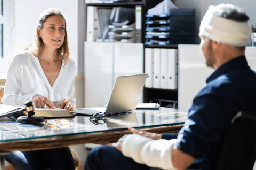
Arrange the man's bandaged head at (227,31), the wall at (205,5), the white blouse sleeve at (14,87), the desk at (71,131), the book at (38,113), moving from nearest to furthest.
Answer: the man's bandaged head at (227,31), the desk at (71,131), the book at (38,113), the white blouse sleeve at (14,87), the wall at (205,5)

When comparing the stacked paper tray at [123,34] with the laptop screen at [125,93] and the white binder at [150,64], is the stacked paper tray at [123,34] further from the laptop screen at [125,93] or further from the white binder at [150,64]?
the laptop screen at [125,93]

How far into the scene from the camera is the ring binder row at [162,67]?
11.2ft

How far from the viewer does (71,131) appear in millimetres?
1606

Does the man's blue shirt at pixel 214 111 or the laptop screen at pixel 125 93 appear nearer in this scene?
the man's blue shirt at pixel 214 111

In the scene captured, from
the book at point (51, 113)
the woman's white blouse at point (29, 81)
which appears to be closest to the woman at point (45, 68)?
the woman's white blouse at point (29, 81)

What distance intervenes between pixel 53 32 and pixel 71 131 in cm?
111

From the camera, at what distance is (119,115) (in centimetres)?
204

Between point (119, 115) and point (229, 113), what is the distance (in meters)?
0.91

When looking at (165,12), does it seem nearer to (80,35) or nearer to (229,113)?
(80,35)

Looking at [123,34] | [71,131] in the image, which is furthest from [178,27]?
[71,131]

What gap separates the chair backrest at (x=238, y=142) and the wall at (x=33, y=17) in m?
2.89

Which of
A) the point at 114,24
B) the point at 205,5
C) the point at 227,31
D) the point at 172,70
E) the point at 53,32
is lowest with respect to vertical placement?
the point at 172,70

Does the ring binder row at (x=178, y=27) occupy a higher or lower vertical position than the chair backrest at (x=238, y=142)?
higher

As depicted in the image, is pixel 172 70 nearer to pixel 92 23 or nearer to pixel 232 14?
pixel 92 23
